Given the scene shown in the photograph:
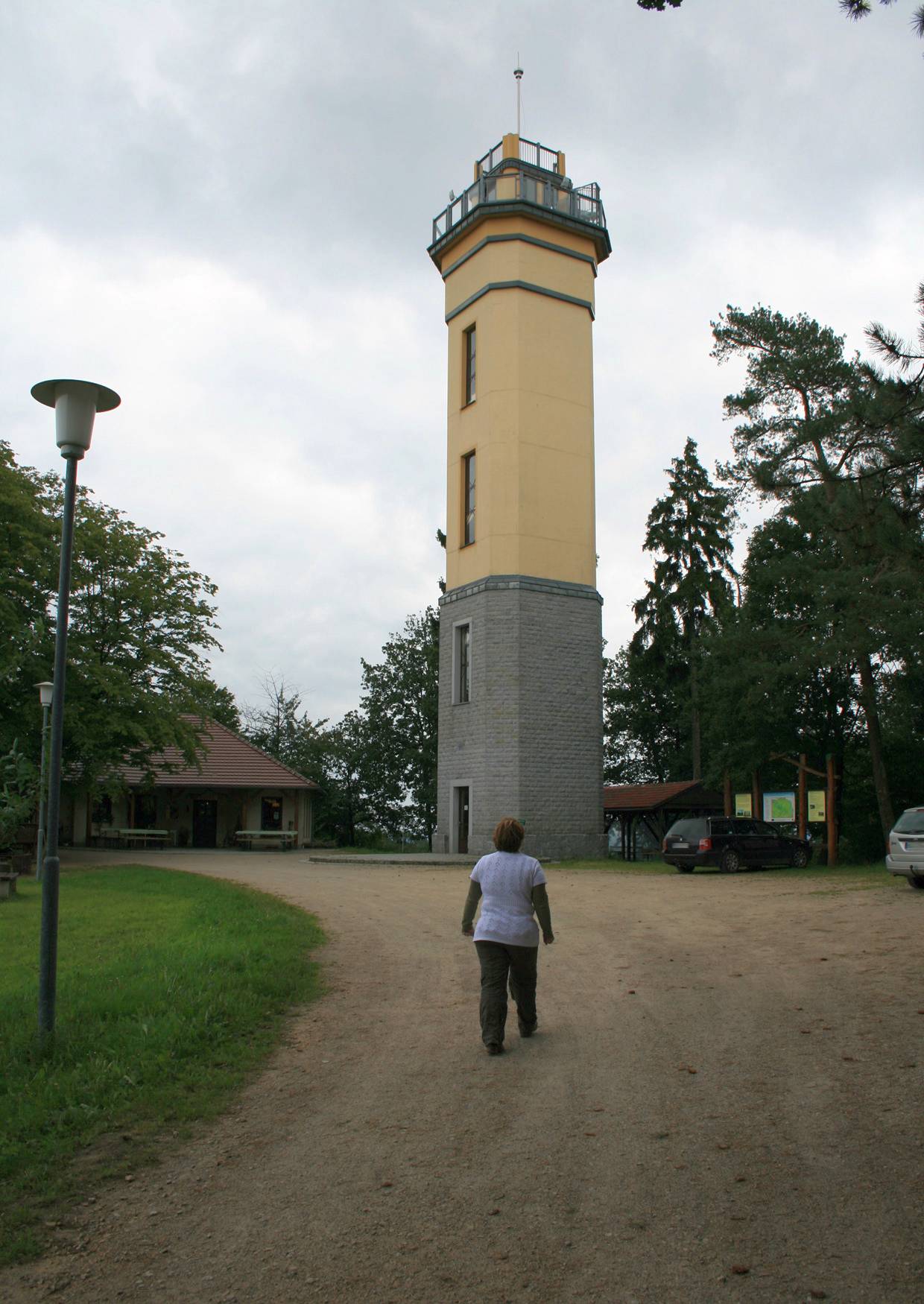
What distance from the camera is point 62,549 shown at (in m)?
7.22

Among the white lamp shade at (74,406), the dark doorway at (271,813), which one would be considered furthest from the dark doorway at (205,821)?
the white lamp shade at (74,406)

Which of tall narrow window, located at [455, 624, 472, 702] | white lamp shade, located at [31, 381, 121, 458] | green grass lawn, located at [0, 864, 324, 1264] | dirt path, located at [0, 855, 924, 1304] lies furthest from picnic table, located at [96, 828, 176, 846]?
white lamp shade, located at [31, 381, 121, 458]

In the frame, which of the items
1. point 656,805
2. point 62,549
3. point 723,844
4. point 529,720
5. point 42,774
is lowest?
point 723,844

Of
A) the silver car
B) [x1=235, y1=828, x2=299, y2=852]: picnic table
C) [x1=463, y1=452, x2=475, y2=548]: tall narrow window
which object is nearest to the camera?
the silver car

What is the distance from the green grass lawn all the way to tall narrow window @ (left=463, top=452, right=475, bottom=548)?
20.3 meters

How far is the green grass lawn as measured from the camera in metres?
5.14

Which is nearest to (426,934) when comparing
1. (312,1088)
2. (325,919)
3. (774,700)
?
(325,919)

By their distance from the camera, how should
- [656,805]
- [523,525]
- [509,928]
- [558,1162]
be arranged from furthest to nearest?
1. [656,805]
2. [523,525]
3. [509,928]
4. [558,1162]

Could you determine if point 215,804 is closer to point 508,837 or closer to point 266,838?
point 266,838

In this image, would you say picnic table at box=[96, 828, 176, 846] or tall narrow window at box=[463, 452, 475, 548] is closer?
tall narrow window at box=[463, 452, 475, 548]

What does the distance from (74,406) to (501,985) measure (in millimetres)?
5001

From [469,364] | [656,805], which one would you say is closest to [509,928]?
[656,805]

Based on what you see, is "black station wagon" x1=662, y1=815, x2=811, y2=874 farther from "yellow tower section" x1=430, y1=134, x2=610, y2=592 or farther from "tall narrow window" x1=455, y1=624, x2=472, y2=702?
"yellow tower section" x1=430, y1=134, x2=610, y2=592

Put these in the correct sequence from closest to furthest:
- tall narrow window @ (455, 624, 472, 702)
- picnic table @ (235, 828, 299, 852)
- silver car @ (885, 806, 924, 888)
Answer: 1. silver car @ (885, 806, 924, 888)
2. tall narrow window @ (455, 624, 472, 702)
3. picnic table @ (235, 828, 299, 852)
